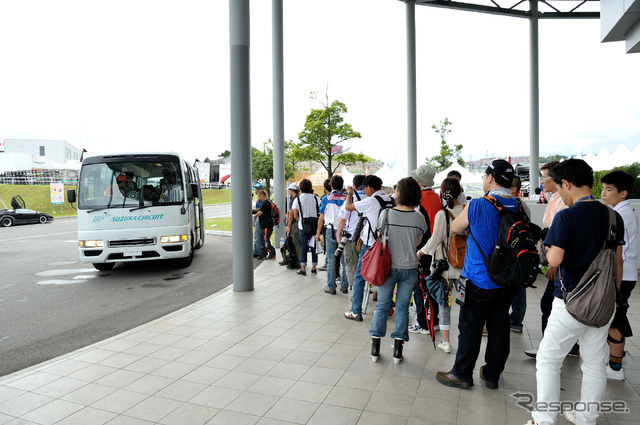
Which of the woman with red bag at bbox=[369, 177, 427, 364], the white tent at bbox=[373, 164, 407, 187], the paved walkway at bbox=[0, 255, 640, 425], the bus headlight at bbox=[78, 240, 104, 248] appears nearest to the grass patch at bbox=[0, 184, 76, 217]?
the white tent at bbox=[373, 164, 407, 187]

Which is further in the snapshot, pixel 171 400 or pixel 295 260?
pixel 295 260

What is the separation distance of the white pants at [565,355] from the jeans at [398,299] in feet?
4.80

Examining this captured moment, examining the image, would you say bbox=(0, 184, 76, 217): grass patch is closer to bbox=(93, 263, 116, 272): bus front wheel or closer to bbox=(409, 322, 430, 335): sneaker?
bbox=(93, 263, 116, 272): bus front wheel

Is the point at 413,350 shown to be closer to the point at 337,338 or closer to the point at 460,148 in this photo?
the point at 337,338

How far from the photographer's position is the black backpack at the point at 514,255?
10.6 ft

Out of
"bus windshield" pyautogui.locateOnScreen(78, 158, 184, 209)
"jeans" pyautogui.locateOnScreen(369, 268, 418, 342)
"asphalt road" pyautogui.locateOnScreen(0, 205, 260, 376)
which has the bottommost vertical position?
"asphalt road" pyautogui.locateOnScreen(0, 205, 260, 376)

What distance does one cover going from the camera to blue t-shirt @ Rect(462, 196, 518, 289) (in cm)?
343

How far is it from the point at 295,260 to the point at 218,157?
347 feet

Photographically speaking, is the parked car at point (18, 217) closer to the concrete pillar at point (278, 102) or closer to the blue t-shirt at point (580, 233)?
the concrete pillar at point (278, 102)

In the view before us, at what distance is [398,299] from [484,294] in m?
1.01

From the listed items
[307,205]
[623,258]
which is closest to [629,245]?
[623,258]

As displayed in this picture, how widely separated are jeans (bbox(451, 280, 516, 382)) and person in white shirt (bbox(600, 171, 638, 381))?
104 cm

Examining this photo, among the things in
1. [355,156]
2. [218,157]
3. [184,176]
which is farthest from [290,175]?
[218,157]

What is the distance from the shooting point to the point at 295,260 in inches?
385
